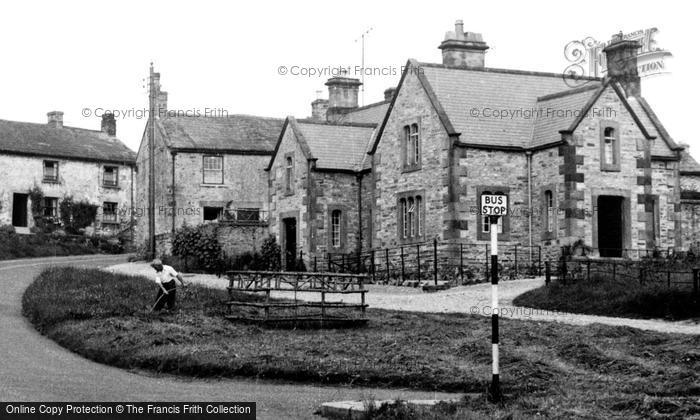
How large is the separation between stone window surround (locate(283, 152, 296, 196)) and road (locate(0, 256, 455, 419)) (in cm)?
2472

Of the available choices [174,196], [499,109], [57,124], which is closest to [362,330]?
[499,109]

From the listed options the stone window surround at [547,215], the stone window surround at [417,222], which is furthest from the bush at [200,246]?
the stone window surround at [547,215]

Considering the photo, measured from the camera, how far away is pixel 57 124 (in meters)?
76.4

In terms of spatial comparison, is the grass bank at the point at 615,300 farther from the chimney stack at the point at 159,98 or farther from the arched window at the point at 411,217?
the chimney stack at the point at 159,98

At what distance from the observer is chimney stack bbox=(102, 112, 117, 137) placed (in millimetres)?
79669

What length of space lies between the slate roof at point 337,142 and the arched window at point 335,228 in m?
1.82

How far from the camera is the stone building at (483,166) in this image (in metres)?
43.0

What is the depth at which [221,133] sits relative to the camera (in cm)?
6228

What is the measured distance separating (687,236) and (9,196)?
121ft

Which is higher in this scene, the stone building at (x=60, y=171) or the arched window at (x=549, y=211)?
the stone building at (x=60, y=171)

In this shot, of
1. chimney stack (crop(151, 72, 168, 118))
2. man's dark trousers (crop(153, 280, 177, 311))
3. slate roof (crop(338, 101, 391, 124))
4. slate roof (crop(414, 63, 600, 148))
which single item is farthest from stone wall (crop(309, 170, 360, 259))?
man's dark trousers (crop(153, 280, 177, 311))

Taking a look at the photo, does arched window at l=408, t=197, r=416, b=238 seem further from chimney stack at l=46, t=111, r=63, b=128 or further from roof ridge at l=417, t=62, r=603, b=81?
chimney stack at l=46, t=111, r=63, b=128

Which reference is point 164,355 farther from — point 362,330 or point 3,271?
point 3,271

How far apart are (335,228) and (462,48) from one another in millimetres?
8682
